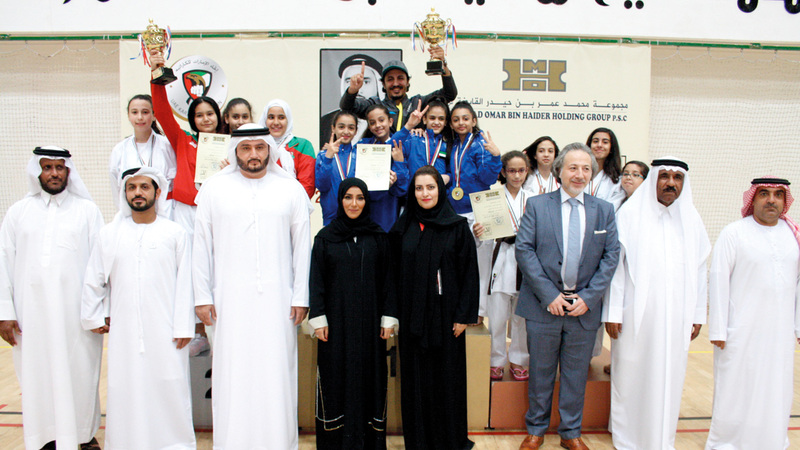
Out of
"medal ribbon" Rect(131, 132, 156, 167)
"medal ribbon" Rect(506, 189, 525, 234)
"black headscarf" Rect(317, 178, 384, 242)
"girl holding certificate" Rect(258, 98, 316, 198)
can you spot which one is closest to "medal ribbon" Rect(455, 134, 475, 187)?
"medal ribbon" Rect(506, 189, 525, 234)

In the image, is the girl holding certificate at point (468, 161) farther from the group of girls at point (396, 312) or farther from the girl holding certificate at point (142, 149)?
the girl holding certificate at point (142, 149)

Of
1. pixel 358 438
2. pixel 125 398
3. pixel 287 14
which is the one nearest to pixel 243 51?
pixel 287 14

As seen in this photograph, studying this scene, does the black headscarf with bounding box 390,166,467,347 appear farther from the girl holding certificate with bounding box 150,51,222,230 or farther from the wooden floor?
the girl holding certificate with bounding box 150,51,222,230

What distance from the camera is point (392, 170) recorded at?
144 inches

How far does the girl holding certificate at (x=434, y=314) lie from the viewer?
3096 millimetres

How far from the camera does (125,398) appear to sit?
2982 mm

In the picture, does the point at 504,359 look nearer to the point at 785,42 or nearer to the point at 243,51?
the point at 243,51

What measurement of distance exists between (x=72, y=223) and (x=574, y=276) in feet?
10.7

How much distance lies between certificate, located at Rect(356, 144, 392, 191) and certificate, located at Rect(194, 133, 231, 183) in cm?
93

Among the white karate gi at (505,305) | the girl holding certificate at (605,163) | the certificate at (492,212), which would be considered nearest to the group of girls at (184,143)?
the certificate at (492,212)

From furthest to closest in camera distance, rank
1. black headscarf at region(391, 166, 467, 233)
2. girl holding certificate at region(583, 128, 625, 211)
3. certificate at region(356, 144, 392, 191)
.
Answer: girl holding certificate at region(583, 128, 625, 211) → certificate at region(356, 144, 392, 191) → black headscarf at region(391, 166, 467, 233)

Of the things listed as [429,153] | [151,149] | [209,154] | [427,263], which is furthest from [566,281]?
[151,149]

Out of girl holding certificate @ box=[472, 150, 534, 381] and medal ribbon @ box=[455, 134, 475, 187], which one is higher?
medal ribbon @ box=[455, 134, 475, 187]

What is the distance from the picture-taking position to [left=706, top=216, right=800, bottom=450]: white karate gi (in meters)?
3.23
